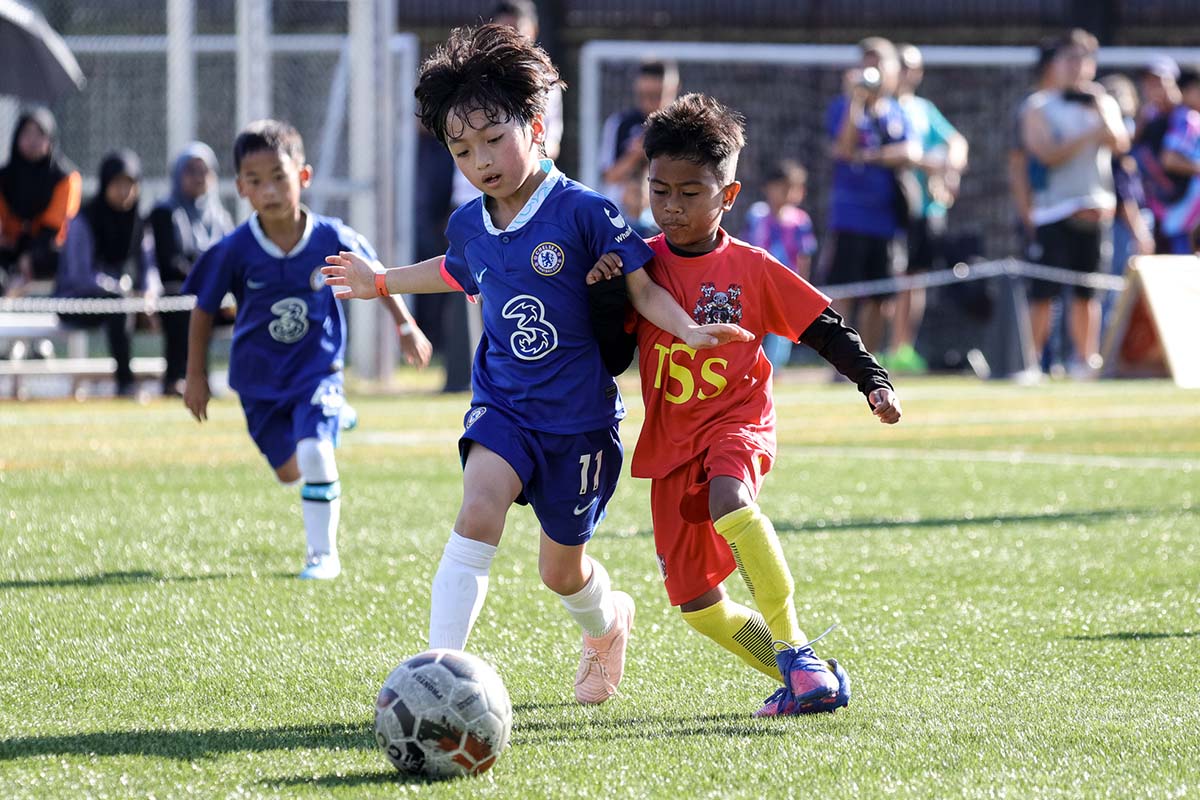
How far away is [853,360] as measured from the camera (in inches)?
169

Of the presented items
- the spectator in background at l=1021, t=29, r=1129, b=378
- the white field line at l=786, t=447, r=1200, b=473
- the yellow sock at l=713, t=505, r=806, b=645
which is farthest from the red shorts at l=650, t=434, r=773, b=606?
the spectator in background at l=1021, t=29, r=1129, b=378

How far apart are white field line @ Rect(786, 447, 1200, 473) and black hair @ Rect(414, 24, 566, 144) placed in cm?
559

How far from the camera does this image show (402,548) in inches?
266

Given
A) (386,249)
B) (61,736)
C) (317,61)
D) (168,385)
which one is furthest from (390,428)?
(61,736)

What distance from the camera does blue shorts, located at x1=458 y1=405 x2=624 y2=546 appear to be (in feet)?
14.0

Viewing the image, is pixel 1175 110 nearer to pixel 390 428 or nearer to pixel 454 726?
pixel 390 428

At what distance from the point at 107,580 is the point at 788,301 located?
2784 millimetres

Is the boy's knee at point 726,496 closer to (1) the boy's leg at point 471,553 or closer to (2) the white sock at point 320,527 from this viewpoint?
(1) the boy's leg at point 471,553

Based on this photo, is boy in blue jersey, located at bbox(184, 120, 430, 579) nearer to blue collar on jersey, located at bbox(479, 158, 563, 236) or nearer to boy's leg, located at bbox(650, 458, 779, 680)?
blue collar on jersey, located at bbox(479, 158, 563, 236)

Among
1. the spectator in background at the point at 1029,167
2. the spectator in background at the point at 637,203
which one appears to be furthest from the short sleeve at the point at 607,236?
the spectator in background at the point at 1029,167

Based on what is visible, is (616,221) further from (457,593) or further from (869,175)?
(869,175)

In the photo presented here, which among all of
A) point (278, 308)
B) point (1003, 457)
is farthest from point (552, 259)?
point (1003, 457)

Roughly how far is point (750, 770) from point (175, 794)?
1121 mm

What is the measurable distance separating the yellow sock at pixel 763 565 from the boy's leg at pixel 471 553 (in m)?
0.51
